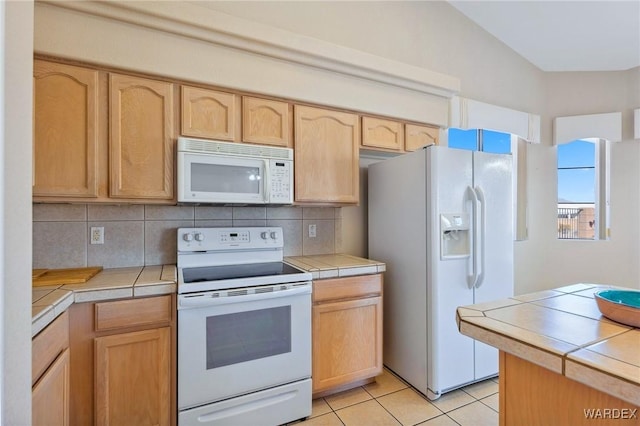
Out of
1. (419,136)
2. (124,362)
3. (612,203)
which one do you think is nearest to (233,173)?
(124,362)

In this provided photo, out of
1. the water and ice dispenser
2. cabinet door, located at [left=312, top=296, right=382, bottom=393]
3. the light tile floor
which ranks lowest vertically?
the light tile floor

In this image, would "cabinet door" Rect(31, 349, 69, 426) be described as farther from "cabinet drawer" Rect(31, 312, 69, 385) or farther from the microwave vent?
the microwave vent

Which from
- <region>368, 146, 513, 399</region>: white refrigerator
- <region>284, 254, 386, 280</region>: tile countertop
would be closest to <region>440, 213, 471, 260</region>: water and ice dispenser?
<region>368, 146, 513, 399</region>: white refrigerator

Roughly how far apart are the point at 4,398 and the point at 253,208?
1.61 m

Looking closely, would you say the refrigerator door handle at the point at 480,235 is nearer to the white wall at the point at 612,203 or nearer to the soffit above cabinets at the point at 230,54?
the soffit above cabinets at the point at 230,54

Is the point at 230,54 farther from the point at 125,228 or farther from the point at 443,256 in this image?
the point at 443,256

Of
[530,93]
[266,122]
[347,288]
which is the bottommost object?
[347,288]

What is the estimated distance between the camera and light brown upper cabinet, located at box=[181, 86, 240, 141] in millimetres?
1837

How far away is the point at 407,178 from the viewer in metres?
2.16

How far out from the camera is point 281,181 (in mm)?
2006

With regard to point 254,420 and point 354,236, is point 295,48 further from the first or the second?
point 254,420

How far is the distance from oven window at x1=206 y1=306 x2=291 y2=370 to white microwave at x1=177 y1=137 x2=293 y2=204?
0.69 meters

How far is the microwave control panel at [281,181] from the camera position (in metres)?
1.98

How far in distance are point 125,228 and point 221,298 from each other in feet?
2.93
